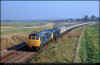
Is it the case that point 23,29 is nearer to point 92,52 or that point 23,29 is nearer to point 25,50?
point 25,50

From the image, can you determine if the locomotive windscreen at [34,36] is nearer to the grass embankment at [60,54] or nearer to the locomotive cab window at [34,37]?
the locomotive cab window at [34,37]

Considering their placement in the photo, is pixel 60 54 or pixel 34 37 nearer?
pixel 60 54

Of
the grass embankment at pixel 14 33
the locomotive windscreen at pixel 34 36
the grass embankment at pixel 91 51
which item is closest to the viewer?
the grass embankment at pixel 91 51

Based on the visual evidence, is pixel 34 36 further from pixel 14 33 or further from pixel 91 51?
pixel 91 51

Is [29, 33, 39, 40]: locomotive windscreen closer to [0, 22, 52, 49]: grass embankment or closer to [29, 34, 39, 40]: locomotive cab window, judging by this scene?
[29, 34, 39, 40]: locomotive cab window

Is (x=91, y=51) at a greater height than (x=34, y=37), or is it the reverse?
(x=34, y=37)

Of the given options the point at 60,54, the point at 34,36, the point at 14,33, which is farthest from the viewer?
the point at 14,33

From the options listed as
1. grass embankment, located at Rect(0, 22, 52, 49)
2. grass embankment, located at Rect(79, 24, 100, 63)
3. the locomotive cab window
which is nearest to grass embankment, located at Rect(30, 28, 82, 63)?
grass embankment, located at Rect(79, 24, 100, 63)

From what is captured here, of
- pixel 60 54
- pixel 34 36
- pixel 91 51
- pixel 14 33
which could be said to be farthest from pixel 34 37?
pixel 91 51

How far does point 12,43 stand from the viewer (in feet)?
32.4

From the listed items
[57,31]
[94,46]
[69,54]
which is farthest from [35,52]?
[57,31]

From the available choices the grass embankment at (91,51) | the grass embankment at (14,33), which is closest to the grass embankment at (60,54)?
the grass embankment at (91,51)

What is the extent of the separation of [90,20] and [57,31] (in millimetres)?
6307

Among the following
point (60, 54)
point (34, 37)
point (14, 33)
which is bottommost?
point (60, 54)
